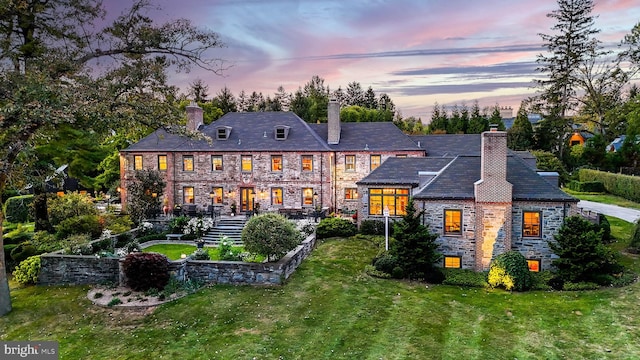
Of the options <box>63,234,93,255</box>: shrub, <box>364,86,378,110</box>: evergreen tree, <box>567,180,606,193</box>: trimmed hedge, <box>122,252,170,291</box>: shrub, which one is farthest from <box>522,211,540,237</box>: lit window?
<box>364,86,378,110</box>: evergreen tree

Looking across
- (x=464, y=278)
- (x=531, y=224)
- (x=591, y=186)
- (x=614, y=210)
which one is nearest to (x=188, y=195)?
(x=464, y=278)

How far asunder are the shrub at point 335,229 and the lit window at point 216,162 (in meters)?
10.5

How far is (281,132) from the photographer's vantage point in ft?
104

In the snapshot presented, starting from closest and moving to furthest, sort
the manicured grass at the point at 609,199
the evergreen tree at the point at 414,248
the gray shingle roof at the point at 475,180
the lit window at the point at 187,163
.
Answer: the evergreen tree at the point at 414,248
the gray shingle roof at the point at 475,180
the lit window at the point at 187,163
the manicured grass at the point at 609,199

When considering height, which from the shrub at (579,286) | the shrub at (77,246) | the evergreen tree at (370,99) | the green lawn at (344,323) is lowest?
the green lawn at (344,323)

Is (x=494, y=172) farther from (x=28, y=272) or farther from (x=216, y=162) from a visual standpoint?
(x=28, y=272)

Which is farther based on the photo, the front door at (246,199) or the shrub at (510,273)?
the front door at (246,199)

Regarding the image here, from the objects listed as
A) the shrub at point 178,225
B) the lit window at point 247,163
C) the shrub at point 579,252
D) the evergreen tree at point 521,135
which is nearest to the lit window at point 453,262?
the shrub at point 579,252

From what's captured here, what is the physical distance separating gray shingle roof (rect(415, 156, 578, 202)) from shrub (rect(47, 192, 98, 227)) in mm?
19517

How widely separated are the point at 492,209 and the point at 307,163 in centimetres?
1522

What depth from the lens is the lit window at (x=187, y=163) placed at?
32000 millimetres

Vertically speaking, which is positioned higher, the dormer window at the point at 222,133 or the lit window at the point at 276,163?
the dormer window at the point at 222,133

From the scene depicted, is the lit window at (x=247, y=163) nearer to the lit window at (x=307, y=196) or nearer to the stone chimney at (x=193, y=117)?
the lit window at (x=307, y=196)

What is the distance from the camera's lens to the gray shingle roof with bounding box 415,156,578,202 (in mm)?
18594
